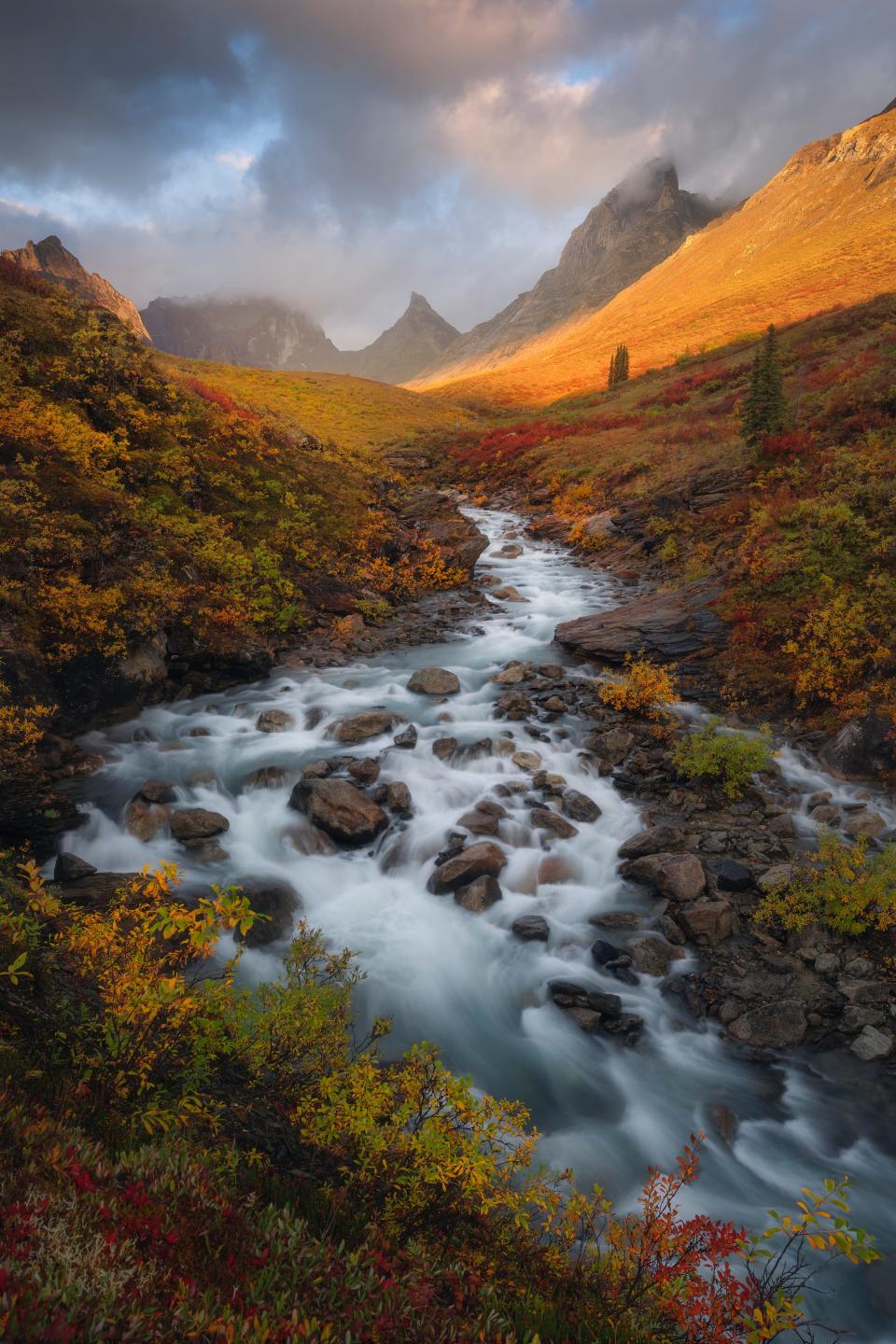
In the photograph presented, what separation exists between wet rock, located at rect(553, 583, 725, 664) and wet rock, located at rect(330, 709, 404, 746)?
5.81 m

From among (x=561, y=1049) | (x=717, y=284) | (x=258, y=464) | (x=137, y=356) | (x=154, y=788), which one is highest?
(x=717, y=284)

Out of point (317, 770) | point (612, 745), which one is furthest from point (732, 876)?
point (317, 770)

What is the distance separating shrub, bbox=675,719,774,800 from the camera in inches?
408

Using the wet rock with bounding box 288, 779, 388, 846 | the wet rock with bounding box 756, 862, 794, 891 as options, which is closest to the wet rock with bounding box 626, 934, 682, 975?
the wet rock with bounding box 756, 862, 794, 891

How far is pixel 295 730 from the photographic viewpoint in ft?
42.6

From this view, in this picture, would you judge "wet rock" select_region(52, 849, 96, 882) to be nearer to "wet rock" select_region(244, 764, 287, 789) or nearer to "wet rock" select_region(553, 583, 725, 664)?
"wet rock" select_region(244, 764, 287, 789)

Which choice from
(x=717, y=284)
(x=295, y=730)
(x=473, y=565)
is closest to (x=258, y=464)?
(x=473, y=565)

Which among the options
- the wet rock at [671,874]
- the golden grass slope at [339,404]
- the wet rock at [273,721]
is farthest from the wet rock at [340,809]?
the golden grass slope at [339,404]

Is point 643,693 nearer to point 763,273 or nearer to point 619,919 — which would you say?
point 619,919

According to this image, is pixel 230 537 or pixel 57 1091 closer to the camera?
pixel 57 1091

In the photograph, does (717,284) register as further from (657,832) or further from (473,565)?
(657,832)

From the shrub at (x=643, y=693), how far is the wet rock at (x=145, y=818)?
8.87 metres

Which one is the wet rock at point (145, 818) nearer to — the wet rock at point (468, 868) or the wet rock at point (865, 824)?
the wet rock at point (468, 868)

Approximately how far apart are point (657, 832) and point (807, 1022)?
10.4 feet
